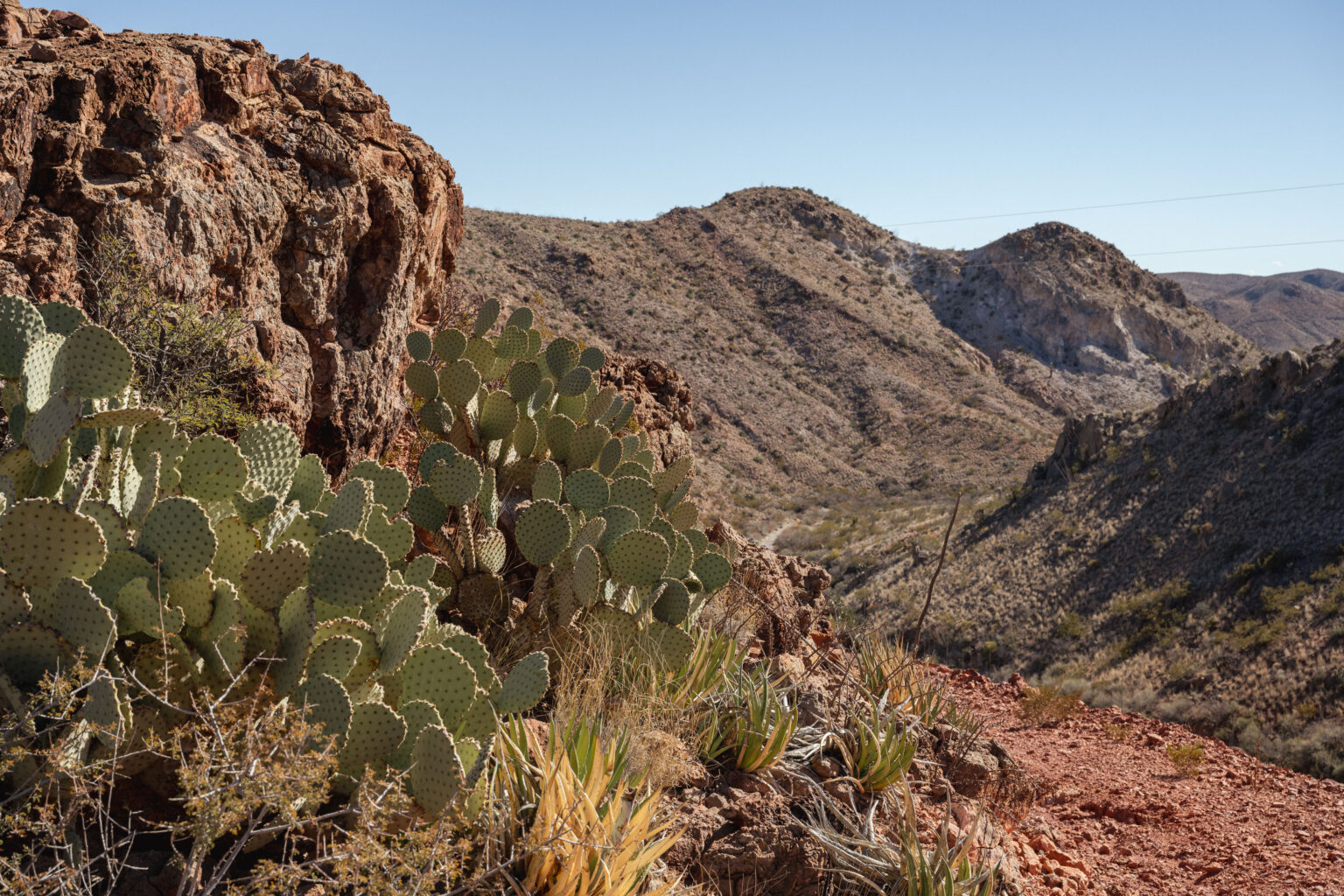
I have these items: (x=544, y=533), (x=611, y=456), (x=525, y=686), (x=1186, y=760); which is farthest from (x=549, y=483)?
(x=1186, y=760)

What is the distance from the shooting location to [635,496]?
5.61 meters

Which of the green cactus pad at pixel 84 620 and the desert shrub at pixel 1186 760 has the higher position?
the green cactus pad at pixel 84 620

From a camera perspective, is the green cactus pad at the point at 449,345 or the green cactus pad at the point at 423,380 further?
the green cactus pad at the point at 449,345

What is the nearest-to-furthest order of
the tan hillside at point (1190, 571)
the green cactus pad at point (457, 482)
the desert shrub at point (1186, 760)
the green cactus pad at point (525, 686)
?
the green cactus pad at point (525, 686), the green cactus pad at point (457, 482), the desert shrub at point (1186, 760), the tan hillside at point (1190, 571)

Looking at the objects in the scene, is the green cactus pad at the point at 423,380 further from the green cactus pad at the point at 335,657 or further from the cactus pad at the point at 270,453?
the green cactus pad at the point at 335,657

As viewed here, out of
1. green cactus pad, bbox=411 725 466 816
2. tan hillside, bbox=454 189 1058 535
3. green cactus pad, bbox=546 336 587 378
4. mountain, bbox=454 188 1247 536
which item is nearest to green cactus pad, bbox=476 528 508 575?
green cactus pad, bbox=411 725 466 816

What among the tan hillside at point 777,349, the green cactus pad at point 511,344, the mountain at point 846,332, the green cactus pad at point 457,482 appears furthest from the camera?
the mountain at point 846,332

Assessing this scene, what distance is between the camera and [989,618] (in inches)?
831

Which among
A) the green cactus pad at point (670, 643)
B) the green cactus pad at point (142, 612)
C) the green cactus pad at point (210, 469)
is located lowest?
the green cactus pad at point (670, 643)

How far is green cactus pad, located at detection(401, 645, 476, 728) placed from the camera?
304cm

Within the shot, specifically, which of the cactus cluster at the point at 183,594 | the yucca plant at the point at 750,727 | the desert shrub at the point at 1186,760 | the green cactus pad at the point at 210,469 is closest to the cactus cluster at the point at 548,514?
the yucca plant at the point at 750,727

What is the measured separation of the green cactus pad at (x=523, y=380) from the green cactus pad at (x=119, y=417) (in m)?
4.13

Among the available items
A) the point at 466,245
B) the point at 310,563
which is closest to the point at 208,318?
the point at 310,563

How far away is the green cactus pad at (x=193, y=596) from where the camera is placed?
2.68m
